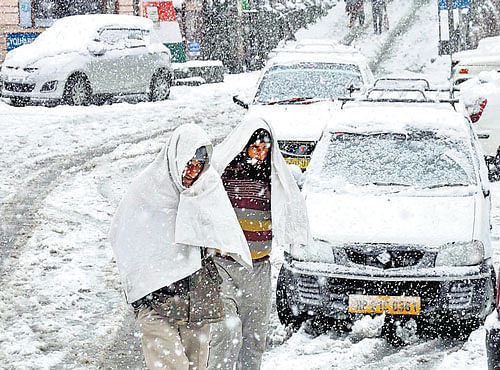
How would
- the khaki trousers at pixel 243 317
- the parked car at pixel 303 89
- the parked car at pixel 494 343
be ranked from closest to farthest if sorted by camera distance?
the parked car at pixel 494 343, the khaki trousers at pixel 243 317, the parked car at pixel 303 89

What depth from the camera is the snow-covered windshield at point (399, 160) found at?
24.1 feet

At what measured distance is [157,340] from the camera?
4.47 m

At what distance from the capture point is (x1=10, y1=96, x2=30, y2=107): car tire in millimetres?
17953

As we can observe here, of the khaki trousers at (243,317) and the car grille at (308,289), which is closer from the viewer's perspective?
the khaki trousers at (243,317)

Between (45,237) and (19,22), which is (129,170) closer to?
(45,237)

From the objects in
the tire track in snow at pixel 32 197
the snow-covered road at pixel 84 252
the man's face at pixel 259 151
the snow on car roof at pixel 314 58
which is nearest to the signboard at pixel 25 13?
the snow-covered road at pixel 84 252

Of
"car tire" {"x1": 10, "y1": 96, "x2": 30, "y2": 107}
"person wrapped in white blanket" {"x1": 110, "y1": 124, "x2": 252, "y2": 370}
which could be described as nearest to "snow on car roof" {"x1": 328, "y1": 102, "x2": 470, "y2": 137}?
"person wrapped in white blanket" {"x1": 110, "y1": 124, "x2": 252, "y2": 370}

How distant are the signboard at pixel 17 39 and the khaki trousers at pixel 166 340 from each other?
1981 cm

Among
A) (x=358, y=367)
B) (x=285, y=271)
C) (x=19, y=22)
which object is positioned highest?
(x=19, y=22)

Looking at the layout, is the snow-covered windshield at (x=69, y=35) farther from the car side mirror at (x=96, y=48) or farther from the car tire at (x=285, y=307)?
the car tire at (x=285, y=307)

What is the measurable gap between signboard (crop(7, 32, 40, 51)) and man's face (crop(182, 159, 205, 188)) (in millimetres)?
19791

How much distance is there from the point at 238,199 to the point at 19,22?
1994 centimetres

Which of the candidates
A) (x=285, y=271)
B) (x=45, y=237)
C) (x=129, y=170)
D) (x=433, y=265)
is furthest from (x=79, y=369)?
(x=129, y=170)

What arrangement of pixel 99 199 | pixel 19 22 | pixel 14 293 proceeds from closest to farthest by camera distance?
pixel 14 293 → pixel 99 199 → pixel 19 22
